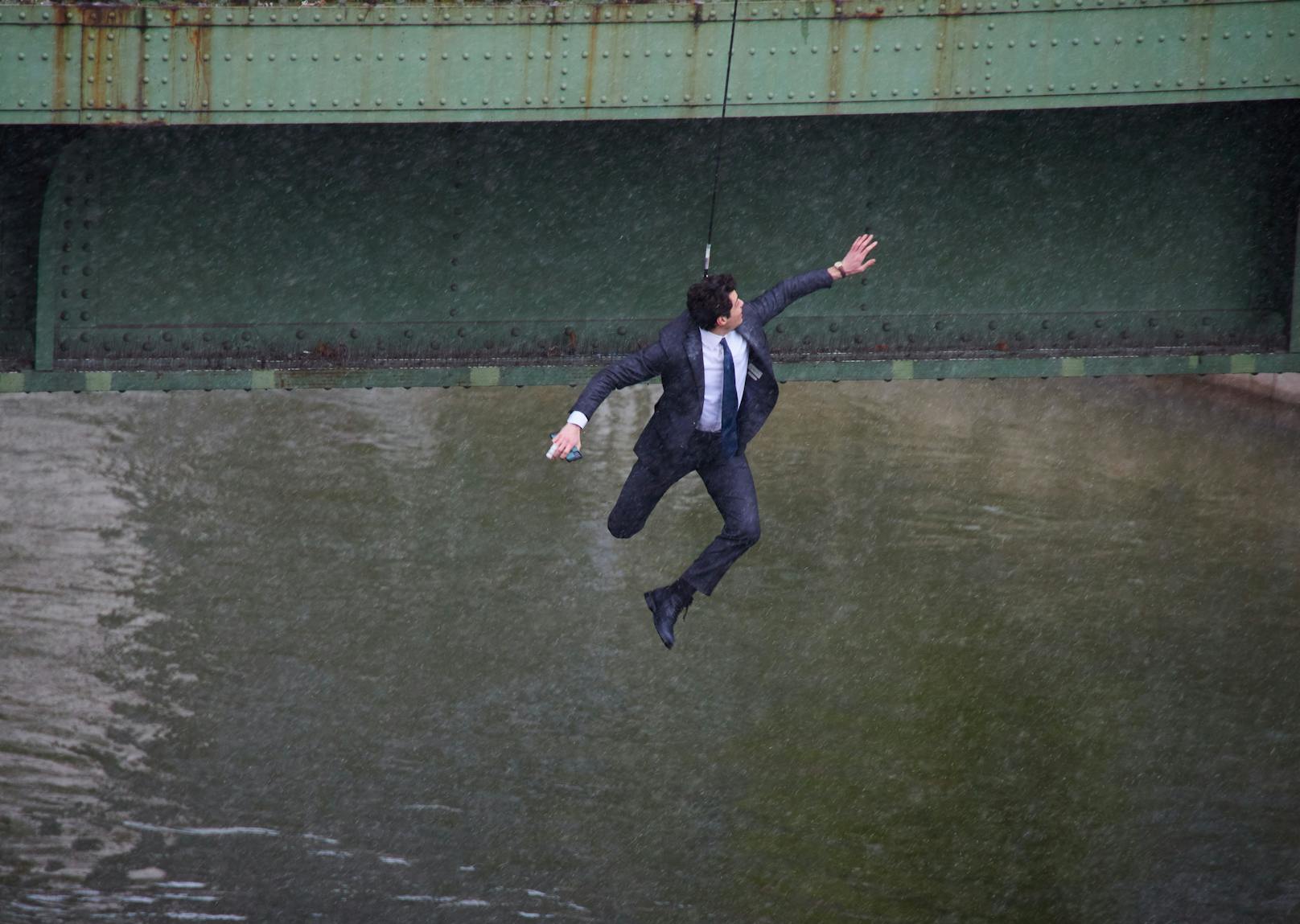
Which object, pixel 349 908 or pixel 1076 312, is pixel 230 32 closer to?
pixel 1076 312

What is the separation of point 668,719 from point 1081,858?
148 inches

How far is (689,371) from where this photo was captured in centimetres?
775

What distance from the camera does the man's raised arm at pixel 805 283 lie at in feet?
25.3

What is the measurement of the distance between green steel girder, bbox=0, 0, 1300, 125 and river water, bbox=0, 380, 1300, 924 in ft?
18.9

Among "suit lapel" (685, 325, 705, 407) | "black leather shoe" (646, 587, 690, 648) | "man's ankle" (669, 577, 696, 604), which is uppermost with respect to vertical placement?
"suit lapel" (685, 325, 705, 407)

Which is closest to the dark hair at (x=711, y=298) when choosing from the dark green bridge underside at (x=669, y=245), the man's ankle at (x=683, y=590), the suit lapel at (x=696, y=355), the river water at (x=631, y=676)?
the suit lapel at (x=696, y=355)

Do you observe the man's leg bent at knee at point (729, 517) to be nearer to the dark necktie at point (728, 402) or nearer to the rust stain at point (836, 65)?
the dark necktie at point (728, 402)

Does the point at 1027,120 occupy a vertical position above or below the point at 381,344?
above

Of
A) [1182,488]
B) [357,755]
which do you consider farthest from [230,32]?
[1182,488]

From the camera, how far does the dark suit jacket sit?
7.70m

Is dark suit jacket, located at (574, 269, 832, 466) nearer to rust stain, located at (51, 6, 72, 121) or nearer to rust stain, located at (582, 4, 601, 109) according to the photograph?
rust stain, located at (582, 4, 601, 109)

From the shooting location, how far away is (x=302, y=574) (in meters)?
17.9

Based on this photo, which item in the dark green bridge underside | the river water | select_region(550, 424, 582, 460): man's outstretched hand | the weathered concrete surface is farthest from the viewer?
the weathered concrete surface

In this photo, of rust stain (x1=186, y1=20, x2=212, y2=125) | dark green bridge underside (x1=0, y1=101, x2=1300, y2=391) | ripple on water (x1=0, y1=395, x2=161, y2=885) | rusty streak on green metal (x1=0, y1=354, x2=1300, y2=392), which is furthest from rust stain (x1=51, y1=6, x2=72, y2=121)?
ripple on water (x1=0, y1=395, x2=161, y2=885)
